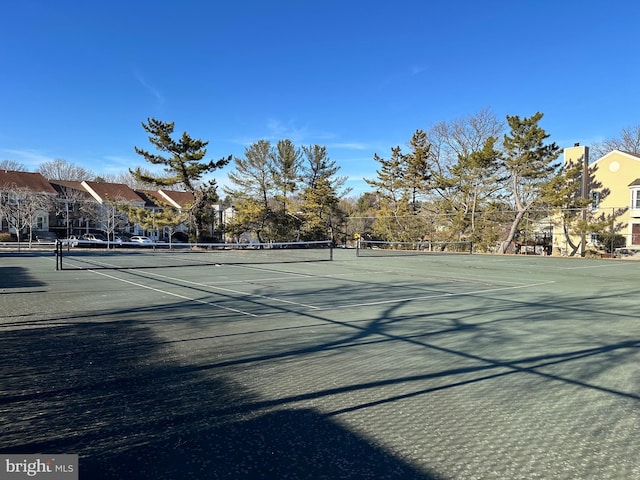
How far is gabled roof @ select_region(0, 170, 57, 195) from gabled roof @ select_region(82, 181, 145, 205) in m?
4.90

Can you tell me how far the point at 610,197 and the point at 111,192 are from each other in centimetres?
5574

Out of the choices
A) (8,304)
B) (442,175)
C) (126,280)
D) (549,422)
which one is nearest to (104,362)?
(549,422)

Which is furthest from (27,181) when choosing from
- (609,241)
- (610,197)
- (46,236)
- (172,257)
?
(610,197)

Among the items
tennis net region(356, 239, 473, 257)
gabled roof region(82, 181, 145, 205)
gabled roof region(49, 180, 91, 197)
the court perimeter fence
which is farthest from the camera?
gabled roof region(82, 181, 145, 205)

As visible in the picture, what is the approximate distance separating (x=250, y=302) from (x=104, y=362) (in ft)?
13.7

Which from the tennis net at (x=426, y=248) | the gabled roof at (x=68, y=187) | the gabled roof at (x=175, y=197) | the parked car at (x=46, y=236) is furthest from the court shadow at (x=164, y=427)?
the gabled roof at (x=175, y=197)

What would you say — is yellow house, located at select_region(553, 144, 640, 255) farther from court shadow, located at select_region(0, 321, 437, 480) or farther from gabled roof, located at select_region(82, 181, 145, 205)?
gabled roof, located at select_region(82, 181, 145, 205)

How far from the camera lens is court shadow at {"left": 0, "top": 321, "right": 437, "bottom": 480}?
8.17ft

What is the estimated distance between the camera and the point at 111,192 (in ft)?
193

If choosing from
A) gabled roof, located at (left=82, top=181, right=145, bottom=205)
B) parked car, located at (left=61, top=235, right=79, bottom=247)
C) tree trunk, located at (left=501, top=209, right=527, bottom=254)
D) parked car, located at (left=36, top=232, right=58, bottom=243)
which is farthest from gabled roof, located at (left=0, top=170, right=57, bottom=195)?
tree trunk, located at (left=501, top=209, right=527, bottom=254)

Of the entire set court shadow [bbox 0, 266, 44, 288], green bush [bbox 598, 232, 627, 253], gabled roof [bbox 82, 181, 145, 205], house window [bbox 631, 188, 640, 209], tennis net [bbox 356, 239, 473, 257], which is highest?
gabled roof [bbox 82, 181, 145, 205]

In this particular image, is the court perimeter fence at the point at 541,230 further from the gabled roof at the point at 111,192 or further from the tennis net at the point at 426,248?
the gabled roof at the point at 111,192

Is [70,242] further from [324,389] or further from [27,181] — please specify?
[324,389]

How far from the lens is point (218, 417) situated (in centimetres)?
317
